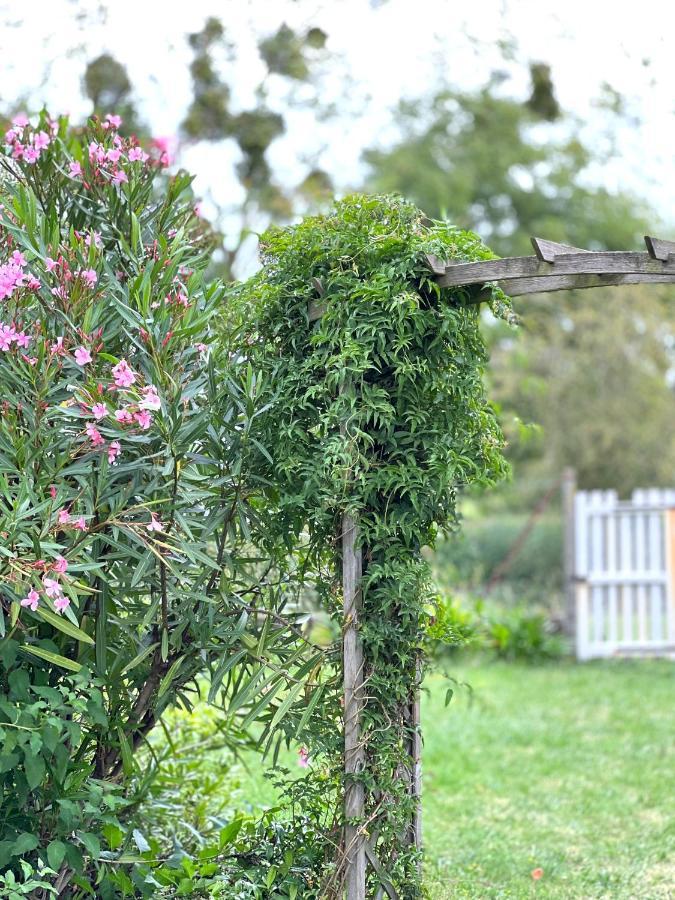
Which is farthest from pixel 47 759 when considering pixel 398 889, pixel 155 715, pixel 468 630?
pixel 468 630

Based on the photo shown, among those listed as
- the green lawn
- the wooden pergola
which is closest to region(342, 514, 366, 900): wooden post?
the wooden pergola

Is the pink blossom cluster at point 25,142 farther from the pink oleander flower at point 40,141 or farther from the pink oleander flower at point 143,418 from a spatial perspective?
the pink oleander flower at point 143,418

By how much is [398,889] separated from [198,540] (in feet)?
3.84

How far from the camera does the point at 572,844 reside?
437 centimetres

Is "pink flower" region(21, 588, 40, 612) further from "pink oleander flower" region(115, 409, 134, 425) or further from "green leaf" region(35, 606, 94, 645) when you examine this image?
"pink oleander flower" region(115, 409, 134, 425)

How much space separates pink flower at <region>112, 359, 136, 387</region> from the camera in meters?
→ 2.59

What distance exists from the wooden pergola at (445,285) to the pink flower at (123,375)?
2.10 ft

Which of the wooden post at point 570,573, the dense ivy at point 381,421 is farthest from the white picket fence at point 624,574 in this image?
the dense ivy at point 381,421

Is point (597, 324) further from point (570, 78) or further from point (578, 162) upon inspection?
point (578, 162)

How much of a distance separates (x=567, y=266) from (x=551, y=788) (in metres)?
3.41

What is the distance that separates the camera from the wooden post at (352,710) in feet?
9.21

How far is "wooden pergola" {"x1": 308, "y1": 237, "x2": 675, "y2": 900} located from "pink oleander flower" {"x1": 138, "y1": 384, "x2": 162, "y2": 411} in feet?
2.00

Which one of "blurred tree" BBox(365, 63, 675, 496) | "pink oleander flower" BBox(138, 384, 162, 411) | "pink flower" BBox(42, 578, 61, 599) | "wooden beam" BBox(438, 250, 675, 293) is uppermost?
"blurred tree" BBox(365, 63, 675, 496)

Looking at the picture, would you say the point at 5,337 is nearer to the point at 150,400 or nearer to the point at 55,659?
the point at 150,400
